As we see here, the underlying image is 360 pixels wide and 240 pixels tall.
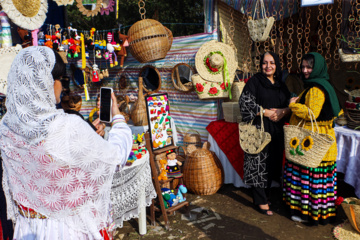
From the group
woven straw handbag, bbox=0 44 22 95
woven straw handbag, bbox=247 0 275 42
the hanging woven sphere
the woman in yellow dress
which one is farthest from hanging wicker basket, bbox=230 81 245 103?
woven straw handbag, bbox=0 44 22 95

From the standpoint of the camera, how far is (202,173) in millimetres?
3941

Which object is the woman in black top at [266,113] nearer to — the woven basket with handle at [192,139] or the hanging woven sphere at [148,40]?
the woven basket with handle at [192,139]

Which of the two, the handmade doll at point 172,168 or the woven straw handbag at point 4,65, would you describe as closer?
the woven straw handbag at point 4,65

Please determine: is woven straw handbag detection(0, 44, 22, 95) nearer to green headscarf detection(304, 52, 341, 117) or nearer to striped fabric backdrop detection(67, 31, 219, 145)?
striped fabric backdrop detection(67, 31, 219, 145)

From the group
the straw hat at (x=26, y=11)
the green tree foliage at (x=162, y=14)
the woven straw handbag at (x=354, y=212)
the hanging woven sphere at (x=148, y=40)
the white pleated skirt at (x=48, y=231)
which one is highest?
the green tree foliage at (x=162, y=14)

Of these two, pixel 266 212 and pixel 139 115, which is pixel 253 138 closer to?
pixel 266 212

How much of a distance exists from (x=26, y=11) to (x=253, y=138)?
3187 millimetres

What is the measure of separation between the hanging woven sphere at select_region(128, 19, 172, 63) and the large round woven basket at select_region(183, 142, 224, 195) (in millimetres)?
1630

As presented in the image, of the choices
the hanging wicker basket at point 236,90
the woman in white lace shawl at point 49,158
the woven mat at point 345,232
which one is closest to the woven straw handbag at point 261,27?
the hanging wicker basket at point 236,90

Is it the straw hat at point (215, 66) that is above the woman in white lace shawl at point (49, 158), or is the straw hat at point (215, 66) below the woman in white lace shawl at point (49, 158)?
above

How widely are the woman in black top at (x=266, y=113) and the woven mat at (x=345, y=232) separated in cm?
74

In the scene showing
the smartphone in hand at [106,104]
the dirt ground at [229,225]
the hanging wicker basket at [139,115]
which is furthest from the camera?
the hanging wicker basket at [139,115]

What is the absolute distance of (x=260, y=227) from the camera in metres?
3.21

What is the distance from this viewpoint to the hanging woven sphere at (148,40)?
420cm
